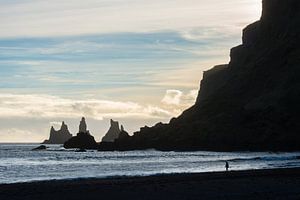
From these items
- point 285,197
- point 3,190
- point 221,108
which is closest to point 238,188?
point 285,197

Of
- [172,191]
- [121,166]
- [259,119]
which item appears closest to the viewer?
[172,191]

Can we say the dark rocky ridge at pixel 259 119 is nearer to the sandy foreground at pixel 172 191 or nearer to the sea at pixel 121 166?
the sea at pixel 121 166

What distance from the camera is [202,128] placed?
18300cm

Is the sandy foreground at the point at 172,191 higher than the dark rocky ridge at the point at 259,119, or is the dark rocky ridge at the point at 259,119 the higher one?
the dark rocky ridge at the point at 259,119

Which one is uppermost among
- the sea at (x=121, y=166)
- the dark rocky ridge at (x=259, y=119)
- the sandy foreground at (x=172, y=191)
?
the dark rocky ridge at (x=259, y=119)

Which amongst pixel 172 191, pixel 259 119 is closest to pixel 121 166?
pixel 172 191

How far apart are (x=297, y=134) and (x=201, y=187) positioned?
12549 cm

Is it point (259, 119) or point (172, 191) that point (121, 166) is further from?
point (259, 119)

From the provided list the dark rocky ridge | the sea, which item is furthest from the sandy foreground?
the dark rocky ridge

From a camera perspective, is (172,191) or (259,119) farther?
(259,119)

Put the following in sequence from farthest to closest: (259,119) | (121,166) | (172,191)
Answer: (259,119)
(121,166)
(172,191)

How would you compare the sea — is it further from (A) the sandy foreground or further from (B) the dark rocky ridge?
(B) the dark rocky ridge

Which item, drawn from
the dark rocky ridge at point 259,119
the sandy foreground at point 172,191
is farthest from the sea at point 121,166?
the dark rocky ridge at point 259,119

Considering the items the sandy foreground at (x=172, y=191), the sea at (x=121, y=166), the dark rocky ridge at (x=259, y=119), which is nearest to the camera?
the sandy foreground at (x=172, y=191)
